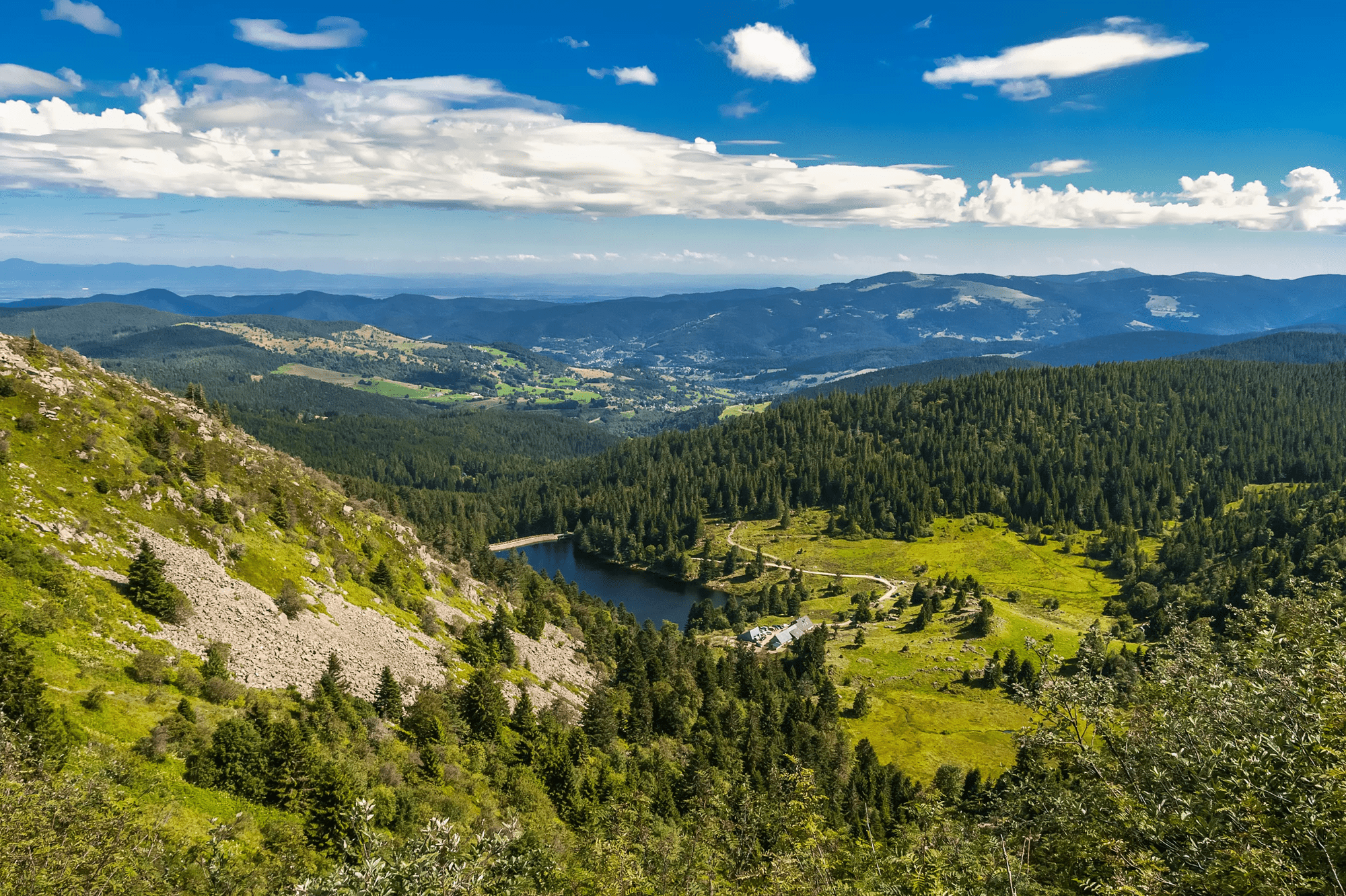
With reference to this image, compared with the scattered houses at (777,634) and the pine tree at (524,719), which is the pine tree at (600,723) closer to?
the pine tree at (524,719)

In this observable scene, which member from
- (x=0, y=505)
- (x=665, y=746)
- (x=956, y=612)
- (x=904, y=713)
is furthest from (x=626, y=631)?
(x=956, y=612)

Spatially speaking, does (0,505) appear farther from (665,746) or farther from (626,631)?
(626,631)

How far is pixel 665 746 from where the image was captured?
3312 inches

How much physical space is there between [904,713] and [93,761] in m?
120

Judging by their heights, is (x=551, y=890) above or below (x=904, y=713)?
above


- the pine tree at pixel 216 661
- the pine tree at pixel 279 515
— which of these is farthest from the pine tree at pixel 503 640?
the pine tree at pixel 216 661

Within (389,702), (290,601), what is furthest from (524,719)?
(290,601)

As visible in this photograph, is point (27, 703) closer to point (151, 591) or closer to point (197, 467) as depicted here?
point (151, 591)

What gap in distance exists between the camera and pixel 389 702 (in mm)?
61625

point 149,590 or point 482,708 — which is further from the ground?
point 149,590

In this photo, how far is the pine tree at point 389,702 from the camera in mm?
61531

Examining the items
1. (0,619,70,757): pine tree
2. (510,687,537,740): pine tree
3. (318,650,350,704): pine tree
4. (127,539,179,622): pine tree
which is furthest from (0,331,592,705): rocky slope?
(0,619,70,757): pine tree

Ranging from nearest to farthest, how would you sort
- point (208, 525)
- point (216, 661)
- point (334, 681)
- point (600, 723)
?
point (216, 661), point (334, 681), point (208, 525), point (600, 723)

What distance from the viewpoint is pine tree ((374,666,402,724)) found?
6153 centimetres
